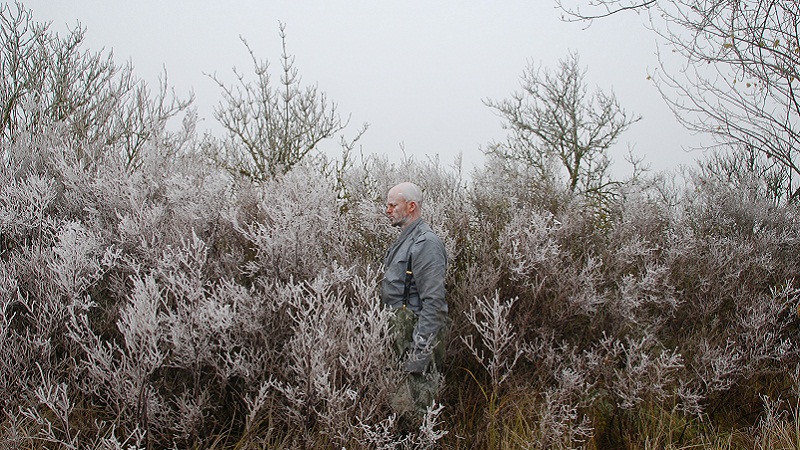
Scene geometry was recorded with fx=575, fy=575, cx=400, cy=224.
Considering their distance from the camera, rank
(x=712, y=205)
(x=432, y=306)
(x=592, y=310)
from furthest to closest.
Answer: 1. (x=712, y=205)
2. (x=592, y=310)
3. (x=432, y=306)

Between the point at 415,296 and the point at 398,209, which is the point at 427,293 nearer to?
the point at 415,296

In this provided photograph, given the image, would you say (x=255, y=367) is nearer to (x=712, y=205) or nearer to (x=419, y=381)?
(x=419, y=381)

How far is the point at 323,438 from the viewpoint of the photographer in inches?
137

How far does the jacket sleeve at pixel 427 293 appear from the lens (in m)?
3.30

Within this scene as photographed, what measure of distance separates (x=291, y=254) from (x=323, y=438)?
128 cm

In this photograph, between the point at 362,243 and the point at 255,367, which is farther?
the point at 362,243

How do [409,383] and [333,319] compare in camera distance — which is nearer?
[409,383]

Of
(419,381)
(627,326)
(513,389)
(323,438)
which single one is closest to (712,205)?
(627,326)

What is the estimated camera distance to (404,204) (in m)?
3.56

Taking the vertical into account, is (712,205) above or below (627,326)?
above

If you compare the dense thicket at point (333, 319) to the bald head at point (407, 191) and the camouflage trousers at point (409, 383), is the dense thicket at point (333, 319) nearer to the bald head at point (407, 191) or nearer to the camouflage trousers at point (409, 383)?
the camouflage trousers at point (409, 383)

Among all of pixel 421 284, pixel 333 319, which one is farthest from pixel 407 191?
pixel 333 319

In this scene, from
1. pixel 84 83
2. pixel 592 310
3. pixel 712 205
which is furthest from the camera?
pixel 84 83

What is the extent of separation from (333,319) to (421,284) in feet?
2.17
